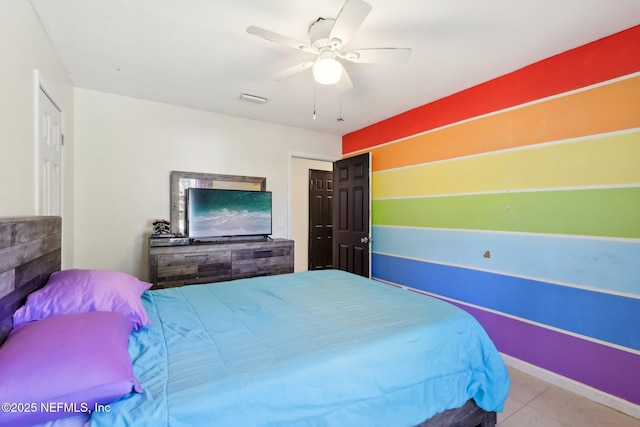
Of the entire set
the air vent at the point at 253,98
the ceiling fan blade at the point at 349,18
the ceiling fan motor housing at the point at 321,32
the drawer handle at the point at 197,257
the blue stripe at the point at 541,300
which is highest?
the air vent at the point at 253,98

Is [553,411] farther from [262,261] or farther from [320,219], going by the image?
[320,219]

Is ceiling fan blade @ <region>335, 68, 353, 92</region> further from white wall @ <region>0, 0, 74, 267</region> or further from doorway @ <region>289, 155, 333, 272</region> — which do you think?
doorway @ <region>289, 155, 333, 272</region>

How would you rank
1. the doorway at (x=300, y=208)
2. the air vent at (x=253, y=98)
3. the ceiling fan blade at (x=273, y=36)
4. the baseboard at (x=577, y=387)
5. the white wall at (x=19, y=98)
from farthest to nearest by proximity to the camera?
the doorway at (x=300, y=208) < the air vent at (x=253, y=98) < the baseboard at (x=577, y=387) < the ceiling fan blade at (x=273, y=36) < the white wall at (x=19, y=98)

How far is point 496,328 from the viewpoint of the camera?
2.67 meters

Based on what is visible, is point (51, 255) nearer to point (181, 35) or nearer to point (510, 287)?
point (181, 35)

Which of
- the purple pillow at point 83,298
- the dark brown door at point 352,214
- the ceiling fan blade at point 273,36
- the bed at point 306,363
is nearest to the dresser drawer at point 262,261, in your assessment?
the dark brown door at point 352,214

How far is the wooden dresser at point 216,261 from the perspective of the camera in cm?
294

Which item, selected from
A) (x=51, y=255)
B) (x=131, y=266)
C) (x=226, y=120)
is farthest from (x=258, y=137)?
(x=51, y=255)

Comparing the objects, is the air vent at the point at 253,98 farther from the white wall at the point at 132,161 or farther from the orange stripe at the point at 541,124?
the orange stripe at the point at 541,124

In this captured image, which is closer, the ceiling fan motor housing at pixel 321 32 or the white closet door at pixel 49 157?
the ceiling fan motor housing at pixel 321 32

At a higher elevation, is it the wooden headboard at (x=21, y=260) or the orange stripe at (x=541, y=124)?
the orange stripe at (x=541, y=124)

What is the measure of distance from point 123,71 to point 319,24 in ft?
6.51

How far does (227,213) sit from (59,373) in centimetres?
287

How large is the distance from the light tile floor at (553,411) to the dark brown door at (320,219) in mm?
3884
